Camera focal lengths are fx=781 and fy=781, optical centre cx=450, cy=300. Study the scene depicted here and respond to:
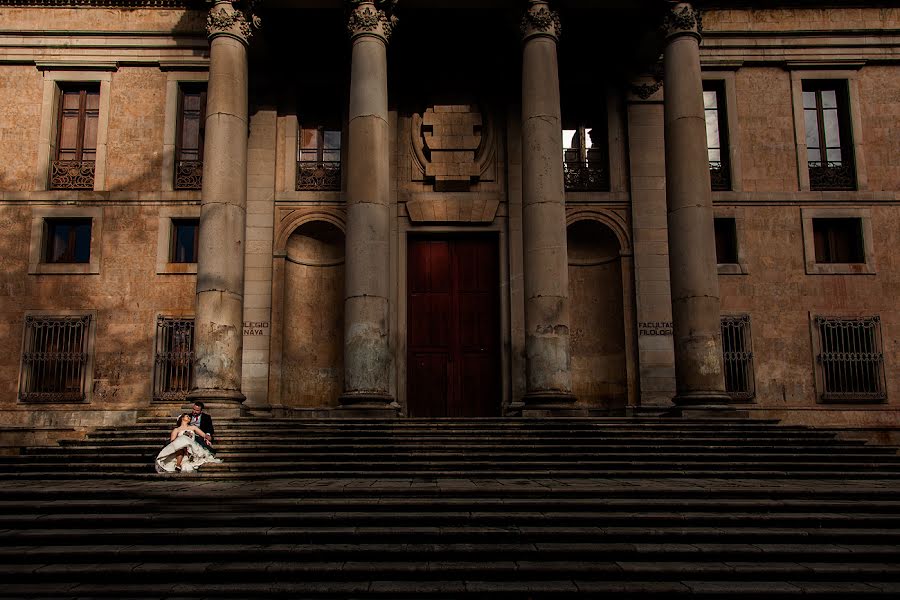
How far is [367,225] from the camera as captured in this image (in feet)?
58.6

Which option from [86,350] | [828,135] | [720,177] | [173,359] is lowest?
[173,359]

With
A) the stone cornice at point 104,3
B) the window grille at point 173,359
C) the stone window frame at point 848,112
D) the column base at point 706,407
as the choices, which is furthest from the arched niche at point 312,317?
the stone window frame at point 848,112

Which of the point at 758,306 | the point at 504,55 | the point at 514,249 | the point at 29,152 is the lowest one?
the point at 758,306

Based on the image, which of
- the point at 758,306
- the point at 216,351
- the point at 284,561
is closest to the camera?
the point at 284,561

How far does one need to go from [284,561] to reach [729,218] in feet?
55.6

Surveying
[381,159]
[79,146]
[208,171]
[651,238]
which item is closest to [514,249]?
[651,238]

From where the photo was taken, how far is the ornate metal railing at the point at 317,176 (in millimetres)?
22281

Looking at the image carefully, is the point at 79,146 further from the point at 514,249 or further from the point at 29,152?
the point at 514,249

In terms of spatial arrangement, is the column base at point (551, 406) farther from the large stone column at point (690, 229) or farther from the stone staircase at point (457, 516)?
the large stone column at point (690, 229)

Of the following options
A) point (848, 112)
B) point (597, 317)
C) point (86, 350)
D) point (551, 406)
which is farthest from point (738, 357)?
point (86, 350)

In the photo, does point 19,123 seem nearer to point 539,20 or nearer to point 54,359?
point 54,359

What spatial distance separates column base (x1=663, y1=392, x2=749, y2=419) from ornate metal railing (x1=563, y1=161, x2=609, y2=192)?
7.16 metres

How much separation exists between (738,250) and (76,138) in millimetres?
19057

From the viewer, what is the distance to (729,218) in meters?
22.1
